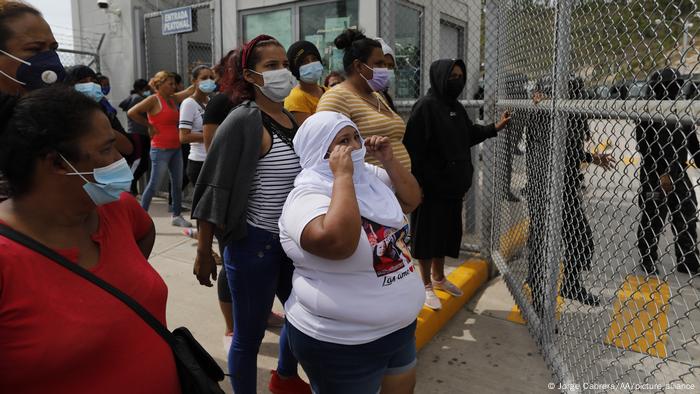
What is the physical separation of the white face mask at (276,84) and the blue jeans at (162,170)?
3.90m

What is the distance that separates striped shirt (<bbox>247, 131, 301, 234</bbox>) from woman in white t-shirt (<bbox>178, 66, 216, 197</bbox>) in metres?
2.45

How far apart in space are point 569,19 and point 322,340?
2127 millimetres

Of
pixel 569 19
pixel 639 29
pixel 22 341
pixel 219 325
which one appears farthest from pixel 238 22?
pixel 22 341

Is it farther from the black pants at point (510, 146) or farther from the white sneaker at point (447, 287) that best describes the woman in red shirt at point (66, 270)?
the black pants at point (510, 146)

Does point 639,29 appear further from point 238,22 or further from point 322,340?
point 238,22

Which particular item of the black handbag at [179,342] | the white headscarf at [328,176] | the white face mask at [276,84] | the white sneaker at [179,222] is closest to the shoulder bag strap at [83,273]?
the black handbag at [179,342]

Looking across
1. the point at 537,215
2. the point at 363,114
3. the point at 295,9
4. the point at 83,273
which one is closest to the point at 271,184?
the point at 363,114

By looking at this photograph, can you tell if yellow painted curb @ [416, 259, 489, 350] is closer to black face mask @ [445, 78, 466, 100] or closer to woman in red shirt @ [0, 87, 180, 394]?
black face mask @ [445, 78, 466, 100]

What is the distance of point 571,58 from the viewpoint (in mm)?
2779

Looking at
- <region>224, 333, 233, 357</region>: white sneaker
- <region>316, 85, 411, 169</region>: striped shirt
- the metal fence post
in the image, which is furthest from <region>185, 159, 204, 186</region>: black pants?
the metal fence post

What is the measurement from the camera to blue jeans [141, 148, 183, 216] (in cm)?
606

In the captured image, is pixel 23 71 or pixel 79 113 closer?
pixel 79 113

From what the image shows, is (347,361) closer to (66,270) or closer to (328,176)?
(328,176)

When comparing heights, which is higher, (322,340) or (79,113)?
(79,113)
